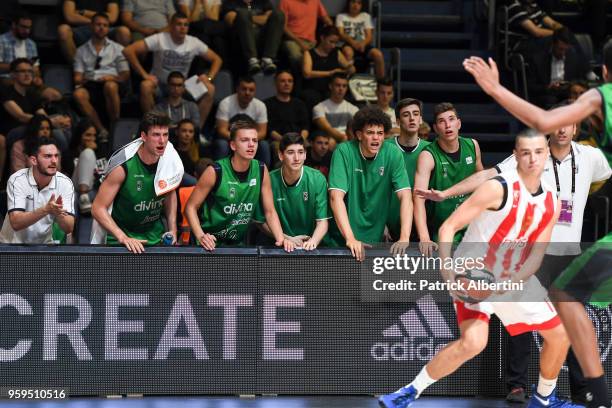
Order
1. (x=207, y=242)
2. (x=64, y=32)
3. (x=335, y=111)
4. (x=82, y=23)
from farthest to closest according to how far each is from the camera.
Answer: (x=82, y=23) → (x=64, y=32) → (x=335, y=111) → (x=207, y=242)

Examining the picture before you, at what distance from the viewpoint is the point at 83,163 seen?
11344mm

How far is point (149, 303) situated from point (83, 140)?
372cm

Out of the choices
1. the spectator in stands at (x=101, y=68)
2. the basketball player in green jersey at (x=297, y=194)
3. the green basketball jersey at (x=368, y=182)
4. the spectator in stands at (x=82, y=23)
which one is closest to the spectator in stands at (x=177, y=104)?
the spectator in stands at (x=101, y=68)

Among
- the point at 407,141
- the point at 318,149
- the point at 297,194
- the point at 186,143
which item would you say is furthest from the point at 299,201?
the point at 186,143

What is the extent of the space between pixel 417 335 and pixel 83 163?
442 cm

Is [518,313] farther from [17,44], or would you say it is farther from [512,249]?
[17,44]

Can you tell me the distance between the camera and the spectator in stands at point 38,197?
8.75m

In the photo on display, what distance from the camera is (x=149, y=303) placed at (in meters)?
8.28

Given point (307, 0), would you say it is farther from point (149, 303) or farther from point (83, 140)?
point (149, 303)

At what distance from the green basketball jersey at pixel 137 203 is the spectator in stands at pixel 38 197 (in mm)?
390

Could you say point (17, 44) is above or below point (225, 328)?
above

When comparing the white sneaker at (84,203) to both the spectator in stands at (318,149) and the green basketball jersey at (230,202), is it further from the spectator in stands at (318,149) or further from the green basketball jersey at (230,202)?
the green basketball jersey at (230,202)

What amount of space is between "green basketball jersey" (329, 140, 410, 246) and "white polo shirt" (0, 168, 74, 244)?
2.13m

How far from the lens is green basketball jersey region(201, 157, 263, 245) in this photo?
873cm
